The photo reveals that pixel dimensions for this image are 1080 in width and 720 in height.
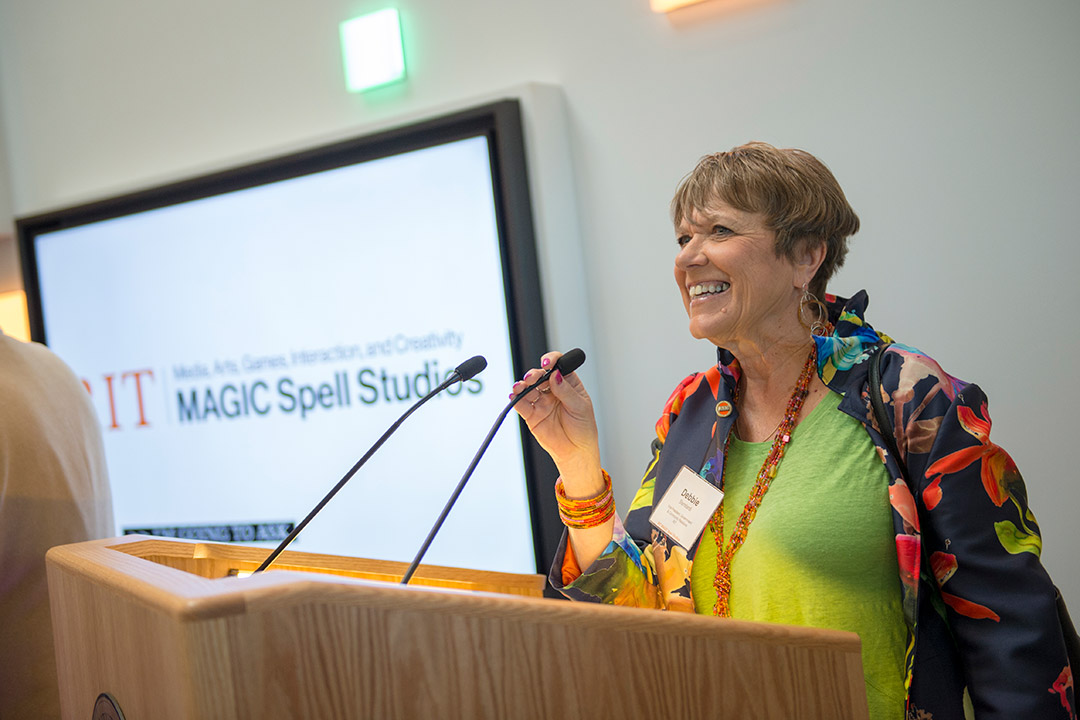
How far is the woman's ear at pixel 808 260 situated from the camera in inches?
59.9

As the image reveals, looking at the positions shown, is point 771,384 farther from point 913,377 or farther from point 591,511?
point 591,511

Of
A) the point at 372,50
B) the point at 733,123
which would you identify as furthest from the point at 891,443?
the point at 372,50

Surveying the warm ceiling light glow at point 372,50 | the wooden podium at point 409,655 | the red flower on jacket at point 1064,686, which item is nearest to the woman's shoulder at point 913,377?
the red flower on jacket at point 1064,686

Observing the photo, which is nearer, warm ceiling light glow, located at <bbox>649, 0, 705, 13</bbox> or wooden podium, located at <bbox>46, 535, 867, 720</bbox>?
wooden podium, located at <bbox>46, 535, 867, 720</bbox>

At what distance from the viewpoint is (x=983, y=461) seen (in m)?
1.25

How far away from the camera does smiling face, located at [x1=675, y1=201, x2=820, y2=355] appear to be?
148 centimetres

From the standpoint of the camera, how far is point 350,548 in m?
3.01

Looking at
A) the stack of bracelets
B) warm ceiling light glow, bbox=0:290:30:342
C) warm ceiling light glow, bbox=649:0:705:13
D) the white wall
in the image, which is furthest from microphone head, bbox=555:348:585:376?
warm ceiling light glow, bbox=0:290:30:342

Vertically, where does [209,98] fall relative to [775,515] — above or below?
above

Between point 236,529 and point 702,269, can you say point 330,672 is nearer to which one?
point 702,269

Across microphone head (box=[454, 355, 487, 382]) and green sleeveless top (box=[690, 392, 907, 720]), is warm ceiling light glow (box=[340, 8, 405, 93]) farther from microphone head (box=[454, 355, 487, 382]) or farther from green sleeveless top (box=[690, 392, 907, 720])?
green sleeveless top (box=[690, 392, 907, 720])

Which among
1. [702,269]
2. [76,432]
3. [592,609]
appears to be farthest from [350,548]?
[592,609]

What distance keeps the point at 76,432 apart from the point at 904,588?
1.49m

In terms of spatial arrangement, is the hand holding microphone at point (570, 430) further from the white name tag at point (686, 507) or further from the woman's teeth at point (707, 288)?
the woman's teeth at point (707, 288)
